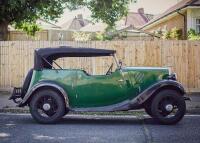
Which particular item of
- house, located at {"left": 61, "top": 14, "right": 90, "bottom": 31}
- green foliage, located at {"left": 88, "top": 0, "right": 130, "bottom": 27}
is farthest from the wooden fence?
house, located at {"left": 61, "top": 14, "right": 90, "bottom": 31}

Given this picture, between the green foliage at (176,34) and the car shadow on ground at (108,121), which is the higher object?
the green foliage at (176,34)

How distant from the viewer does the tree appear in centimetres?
2491

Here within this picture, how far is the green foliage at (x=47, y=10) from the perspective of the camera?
81.6 feet

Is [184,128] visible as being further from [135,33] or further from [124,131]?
[135,33]

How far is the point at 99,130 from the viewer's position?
9.74m

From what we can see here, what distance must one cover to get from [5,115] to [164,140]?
5067 millimetres

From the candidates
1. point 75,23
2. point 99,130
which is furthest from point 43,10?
point 75,23

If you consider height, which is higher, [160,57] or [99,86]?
[160,57]

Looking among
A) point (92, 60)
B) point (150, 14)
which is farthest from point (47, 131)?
point (150, 14)

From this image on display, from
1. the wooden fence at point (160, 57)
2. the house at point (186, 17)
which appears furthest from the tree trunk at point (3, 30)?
the house at point (186, 17)

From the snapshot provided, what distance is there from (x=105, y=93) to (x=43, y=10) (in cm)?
1861

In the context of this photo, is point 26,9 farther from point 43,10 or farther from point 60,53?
point 60,53

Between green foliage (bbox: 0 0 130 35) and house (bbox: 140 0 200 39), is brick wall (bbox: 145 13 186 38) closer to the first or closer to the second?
house (bbox: 140 0 200 39)

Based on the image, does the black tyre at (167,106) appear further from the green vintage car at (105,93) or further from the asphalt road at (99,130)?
the asphalt road at (99,130)
